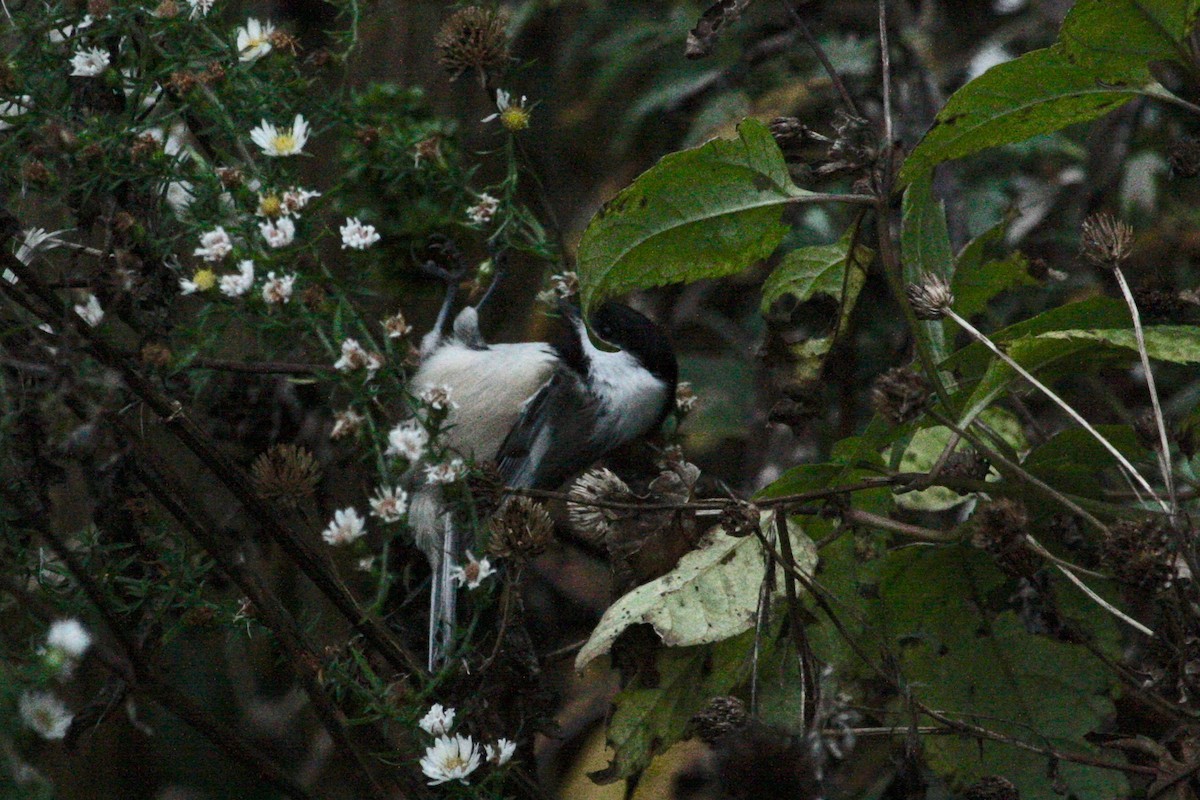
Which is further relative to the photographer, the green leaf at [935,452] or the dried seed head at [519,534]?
the green leaf at [935,452]

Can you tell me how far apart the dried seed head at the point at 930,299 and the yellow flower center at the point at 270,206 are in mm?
769

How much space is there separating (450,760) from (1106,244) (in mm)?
941

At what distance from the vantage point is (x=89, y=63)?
1.49m

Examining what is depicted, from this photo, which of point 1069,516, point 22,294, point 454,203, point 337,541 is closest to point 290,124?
point 454,203

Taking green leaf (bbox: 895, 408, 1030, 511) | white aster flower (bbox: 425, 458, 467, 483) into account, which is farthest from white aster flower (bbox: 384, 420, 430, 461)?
green leaf (bbox: 895, 408, 1030, 511)

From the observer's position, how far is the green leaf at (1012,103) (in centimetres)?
137

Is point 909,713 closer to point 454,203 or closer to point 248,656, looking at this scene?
point 454,203

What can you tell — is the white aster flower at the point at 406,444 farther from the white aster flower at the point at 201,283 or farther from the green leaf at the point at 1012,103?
the green leaf at the point at 1012,103

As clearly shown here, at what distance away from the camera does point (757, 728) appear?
4.32 feet

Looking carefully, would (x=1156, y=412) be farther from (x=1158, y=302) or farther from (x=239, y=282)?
(x=239, y=282)

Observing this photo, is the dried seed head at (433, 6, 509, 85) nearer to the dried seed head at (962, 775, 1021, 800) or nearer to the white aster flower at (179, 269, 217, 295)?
the white aster flower at (179, 269, 217, 295)

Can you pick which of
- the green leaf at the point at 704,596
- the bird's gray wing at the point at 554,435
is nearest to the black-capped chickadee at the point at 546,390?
the bird's gray wing at the point at 554,435

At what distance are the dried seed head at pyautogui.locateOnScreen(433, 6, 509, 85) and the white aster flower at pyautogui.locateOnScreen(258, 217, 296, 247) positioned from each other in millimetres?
346

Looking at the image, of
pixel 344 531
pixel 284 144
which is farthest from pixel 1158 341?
pixel 284 144
